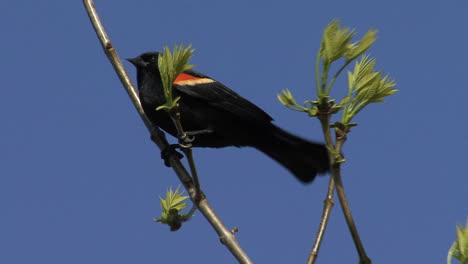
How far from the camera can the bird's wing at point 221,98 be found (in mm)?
3920

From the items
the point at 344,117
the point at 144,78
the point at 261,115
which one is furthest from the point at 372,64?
the point at 144,78

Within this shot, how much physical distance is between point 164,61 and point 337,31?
0.50 metres

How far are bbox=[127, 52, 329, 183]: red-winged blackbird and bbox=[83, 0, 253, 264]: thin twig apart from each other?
886mm

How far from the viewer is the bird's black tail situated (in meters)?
3.56

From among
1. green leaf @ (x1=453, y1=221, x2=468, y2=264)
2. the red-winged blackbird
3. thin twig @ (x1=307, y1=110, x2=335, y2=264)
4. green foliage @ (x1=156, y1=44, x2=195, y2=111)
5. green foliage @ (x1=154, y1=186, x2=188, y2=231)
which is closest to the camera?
green leaf @ (x1=453, y1=221, x2=468, y2=264)

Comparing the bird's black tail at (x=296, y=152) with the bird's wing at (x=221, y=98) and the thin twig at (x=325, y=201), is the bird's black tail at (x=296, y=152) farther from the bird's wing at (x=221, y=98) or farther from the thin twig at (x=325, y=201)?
the thin twig at (x=325, y=201)

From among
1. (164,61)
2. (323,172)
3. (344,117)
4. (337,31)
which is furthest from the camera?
(323,172)

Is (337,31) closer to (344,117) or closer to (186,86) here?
(344,117)

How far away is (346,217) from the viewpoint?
1443 mm

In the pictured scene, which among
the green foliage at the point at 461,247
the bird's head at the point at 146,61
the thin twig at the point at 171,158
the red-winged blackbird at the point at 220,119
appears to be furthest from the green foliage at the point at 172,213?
the bird's head at the point at 146,61

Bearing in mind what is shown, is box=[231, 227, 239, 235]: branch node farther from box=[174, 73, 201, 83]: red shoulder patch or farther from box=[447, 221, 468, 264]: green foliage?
box=[174, 73, 201, 83]: red shoulder patch

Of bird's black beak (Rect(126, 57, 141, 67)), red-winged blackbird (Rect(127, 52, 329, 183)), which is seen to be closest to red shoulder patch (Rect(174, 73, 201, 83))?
red-winged blackbird (Rect(127, 52, 329, 183))

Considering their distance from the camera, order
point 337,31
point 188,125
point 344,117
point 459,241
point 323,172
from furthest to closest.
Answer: point 188,125 → point 323,172 → point 344,117 → point 337,31 → point 459,241

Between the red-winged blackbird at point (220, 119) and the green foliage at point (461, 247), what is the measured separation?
91.1 inches
